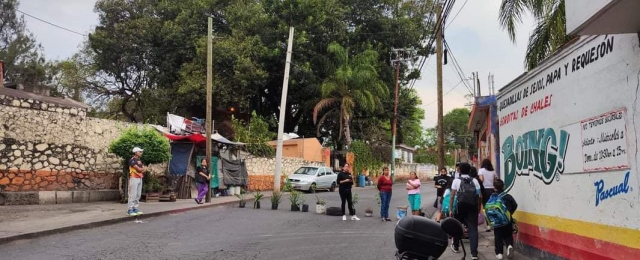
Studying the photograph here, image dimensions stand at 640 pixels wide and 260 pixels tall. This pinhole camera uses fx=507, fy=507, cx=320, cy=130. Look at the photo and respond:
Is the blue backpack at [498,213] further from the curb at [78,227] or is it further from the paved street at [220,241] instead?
the curb at [78,227]

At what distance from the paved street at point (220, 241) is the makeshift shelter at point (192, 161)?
6812 mm

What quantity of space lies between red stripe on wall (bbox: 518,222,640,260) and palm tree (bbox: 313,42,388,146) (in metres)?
27.0

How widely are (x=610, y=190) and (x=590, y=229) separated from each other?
2.31 feet

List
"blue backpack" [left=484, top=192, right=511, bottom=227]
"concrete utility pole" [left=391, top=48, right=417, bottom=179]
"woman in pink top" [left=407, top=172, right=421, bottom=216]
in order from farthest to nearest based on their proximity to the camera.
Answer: "concrete utility pole" [left=391, top=48, right=417, bottom=179] → "woman in pink top" [left=407, top=172, right=421, bottom=216] → "blue backpack" [left=484, top=192, right=511, bottom=227]

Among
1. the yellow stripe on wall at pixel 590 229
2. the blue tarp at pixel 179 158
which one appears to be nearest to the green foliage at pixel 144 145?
the blue tarp at pixel 179 158

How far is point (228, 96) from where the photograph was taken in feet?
108

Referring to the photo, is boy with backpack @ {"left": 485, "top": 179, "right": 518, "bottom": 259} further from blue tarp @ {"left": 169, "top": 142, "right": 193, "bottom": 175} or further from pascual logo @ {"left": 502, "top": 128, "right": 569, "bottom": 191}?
blue tarp @ {"left": 169, "top": 142, "right": 193, "bottom": 175}

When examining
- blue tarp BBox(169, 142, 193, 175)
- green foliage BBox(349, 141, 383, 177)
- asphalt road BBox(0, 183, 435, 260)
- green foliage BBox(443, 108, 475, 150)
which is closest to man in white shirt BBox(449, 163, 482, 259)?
asphalt road BBox(0, 183, 435, 260)

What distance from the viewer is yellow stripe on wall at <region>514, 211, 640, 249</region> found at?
5.11m

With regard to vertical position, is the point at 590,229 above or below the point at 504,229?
above

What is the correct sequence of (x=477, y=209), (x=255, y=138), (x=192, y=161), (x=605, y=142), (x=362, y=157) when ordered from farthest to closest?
(x=362, y=157), (x=255, y=138), (x=192, y=161), (x=477, y=209), (x=605, y=142)

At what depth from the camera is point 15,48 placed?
37250 mm

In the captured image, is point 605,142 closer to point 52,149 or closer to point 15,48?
point 52,149

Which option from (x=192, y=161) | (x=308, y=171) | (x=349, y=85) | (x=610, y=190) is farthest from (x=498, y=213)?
(x=349, y=85)
